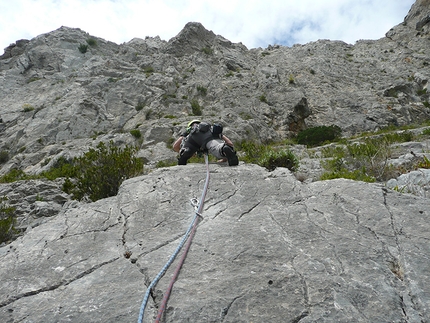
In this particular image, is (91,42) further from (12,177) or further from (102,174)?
(102,174)

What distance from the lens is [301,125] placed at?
69.7ft

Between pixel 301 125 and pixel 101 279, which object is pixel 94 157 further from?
pixel 301 125

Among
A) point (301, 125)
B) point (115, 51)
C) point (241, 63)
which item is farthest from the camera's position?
point (115, 51)

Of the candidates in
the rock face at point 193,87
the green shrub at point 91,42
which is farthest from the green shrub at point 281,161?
the green shrub at point 91,42

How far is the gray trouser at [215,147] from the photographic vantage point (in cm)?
592

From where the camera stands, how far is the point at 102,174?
630cm

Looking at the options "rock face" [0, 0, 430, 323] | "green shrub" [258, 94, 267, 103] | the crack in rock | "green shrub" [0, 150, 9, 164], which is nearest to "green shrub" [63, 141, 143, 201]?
"rock face" [0, 0, 430, 323]

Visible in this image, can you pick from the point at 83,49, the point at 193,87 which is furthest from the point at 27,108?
the point at 193,87

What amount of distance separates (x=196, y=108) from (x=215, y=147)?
14952mm

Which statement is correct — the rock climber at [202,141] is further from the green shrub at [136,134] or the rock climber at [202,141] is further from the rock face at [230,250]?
the green shrub at [136,134]

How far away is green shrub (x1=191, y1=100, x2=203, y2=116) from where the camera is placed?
20.0m

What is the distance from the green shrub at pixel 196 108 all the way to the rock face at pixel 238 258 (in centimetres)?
1595

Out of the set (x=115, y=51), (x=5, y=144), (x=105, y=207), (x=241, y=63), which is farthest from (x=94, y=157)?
(x=115, y=51)

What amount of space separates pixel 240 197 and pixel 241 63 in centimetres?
2540
